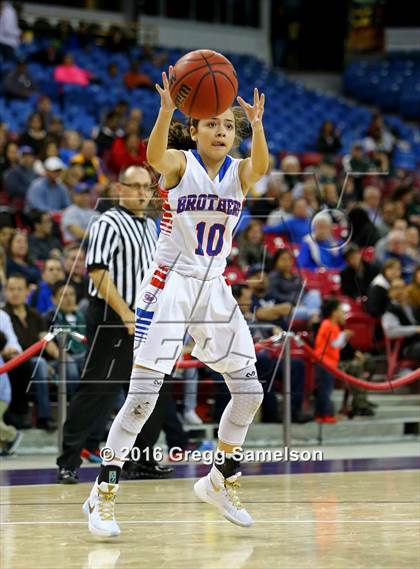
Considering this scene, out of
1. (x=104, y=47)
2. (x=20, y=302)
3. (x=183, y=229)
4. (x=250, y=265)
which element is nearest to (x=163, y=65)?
(x=104, y=47)

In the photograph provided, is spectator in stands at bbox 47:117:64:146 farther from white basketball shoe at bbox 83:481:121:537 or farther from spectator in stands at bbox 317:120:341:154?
white basketball shoe at bbox 83:481:121:537

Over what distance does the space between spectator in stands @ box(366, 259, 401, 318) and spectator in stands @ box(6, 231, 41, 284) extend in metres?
3.18

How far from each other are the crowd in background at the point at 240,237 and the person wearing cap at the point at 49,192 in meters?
0.01

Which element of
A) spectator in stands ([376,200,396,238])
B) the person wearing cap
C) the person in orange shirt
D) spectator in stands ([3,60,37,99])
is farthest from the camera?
spectator in stands ([3,60,37,99])

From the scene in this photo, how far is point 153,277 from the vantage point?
5.76m

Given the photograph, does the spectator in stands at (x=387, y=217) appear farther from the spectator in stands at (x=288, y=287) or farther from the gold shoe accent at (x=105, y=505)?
the gold shoe accent at (x=105, y=505)

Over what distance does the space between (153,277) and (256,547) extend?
138 centimetres

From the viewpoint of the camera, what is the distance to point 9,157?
1346 cm

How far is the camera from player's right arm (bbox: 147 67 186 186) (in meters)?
5.41

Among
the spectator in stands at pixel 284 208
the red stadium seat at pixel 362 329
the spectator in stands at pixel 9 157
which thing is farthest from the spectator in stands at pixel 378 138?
the red stadium seat at pixel 362 329

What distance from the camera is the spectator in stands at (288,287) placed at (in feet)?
35.4

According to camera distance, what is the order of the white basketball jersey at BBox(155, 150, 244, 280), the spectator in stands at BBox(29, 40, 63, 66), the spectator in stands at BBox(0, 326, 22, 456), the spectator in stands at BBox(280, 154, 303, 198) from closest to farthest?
the white basketball jersey at BBox(155, 150, 244, 280), the spectator in stands at BBox(0, 326, 22, 456), the spectator in stands at BBox(280, 154, 303, 198), the spectator in stands at BBox(29, 40, 63, 66)

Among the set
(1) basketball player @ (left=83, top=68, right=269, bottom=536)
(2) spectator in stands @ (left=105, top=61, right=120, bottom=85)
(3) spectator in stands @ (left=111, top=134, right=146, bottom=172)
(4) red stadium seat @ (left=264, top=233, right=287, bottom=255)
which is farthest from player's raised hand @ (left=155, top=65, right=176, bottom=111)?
(2) spectator in stands @ (left=105, top=61, right=120, bottom=85)

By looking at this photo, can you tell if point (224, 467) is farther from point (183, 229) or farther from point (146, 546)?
point (183, 229)
